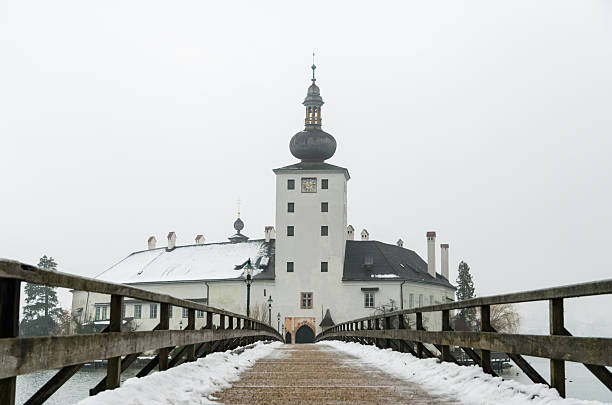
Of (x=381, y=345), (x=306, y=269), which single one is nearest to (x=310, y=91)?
(x=306, y=269)

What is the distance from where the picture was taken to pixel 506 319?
94.8 m

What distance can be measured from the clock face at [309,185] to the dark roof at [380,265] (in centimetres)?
764

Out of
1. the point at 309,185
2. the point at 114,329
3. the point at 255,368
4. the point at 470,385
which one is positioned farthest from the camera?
the point at 309,185

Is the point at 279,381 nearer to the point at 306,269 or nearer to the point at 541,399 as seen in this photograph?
the point at 541,399

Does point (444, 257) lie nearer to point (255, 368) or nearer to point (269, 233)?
point (269, 233)

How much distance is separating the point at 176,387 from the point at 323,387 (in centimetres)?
177

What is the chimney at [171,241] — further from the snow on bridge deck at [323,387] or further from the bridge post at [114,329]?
the bridge post at [114,329]

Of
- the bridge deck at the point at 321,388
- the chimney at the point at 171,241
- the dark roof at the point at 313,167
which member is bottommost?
the bridge deck at the point at 321,388

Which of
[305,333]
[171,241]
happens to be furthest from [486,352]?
[171,241]

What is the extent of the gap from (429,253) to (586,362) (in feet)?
257

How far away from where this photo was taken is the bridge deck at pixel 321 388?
7078mm

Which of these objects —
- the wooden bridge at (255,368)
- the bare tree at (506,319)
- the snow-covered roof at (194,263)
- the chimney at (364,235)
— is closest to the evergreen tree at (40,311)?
the snow-covered roof at (194,263)

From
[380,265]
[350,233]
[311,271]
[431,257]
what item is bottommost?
[311,271]

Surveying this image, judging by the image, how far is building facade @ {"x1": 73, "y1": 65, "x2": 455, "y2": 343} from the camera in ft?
240
